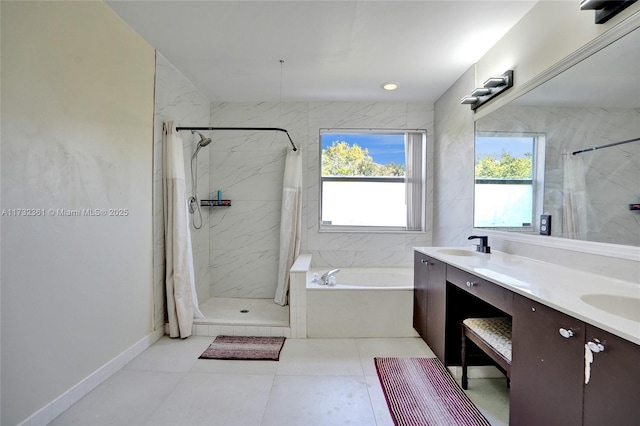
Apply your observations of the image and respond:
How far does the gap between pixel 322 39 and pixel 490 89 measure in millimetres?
1348

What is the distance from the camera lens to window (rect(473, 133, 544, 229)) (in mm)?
1916

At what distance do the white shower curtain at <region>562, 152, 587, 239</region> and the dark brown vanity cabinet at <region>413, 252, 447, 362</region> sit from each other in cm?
72

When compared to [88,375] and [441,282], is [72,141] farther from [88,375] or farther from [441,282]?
[441,282]

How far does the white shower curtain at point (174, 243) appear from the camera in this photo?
8.45ft

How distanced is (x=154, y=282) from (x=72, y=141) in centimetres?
129

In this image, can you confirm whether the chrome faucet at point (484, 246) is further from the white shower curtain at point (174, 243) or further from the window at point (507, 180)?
the white shower curtain at point (174, 243)

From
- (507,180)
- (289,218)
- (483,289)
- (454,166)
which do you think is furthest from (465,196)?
(289,218)

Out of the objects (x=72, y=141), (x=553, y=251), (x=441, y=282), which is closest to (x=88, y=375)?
(x=72, y=141)

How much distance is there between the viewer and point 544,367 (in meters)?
1.09

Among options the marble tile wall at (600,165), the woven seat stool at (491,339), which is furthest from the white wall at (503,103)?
the woven seat stool at (491,339)

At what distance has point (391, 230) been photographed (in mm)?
3729

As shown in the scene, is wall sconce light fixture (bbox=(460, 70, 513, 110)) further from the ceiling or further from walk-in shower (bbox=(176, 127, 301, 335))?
walk-in shower (bbox=(176, 127, 301, 335))

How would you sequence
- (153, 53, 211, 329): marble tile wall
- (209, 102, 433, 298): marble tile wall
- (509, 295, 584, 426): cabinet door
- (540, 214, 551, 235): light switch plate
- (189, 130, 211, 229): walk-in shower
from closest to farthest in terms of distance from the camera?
(509, 295, 584, 426): cabinet door, (540, 214, 551, 235): light switch plate, (153, 53, 211, 329): marble tile wall, (189, 130, 211, 229): walk-in shower, (209, 102, 433, 298): marble tile wall

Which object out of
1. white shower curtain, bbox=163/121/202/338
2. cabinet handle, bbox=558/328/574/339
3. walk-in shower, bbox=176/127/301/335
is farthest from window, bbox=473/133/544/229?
white shower curtain, bbox=163/121/202/338
